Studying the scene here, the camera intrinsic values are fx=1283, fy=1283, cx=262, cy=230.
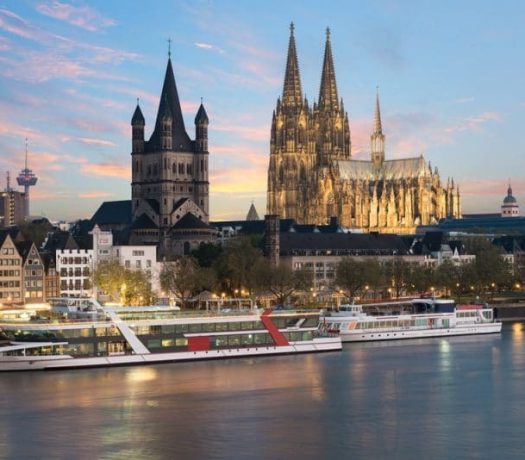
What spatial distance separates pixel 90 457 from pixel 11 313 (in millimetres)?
34337

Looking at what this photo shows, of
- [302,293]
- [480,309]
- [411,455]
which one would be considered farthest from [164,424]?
[302,293]

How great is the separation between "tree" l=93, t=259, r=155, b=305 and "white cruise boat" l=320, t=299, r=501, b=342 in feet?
56.0

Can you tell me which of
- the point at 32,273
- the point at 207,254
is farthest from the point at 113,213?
the point at 32,273

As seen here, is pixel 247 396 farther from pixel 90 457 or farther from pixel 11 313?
pixel 11 313

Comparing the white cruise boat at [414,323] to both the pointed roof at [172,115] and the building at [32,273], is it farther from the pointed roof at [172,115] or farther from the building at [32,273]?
A: the pointed roof at [172,115]

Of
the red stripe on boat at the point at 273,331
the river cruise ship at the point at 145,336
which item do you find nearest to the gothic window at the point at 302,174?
the river cruise ship at the point at 145,336

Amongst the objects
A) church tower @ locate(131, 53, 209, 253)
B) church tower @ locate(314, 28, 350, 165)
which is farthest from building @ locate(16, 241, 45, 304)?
church tower @ locate(314, 28, 350, 165)

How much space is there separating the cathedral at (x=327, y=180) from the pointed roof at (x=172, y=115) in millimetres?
57234

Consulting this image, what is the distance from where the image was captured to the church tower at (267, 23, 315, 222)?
187 m

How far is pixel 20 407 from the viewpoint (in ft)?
169

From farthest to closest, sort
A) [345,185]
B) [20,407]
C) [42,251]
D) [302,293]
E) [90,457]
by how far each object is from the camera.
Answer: [345,185], [302,293], [42,251], [20,407], [90,457]

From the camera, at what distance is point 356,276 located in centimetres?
11306

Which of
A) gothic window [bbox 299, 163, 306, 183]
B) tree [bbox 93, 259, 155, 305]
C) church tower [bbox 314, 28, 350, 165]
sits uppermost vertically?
church tower [bbox 314, 28, 350, 165]

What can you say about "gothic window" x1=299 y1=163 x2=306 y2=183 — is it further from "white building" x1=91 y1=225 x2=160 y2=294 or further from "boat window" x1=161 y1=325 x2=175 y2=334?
"boat window" x1=161 y1=325 x2=175 y2=334
